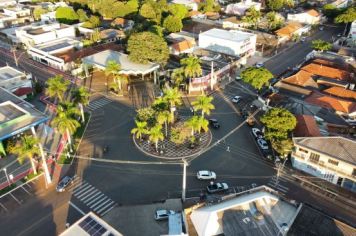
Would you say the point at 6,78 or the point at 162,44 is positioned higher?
the point at 162,44

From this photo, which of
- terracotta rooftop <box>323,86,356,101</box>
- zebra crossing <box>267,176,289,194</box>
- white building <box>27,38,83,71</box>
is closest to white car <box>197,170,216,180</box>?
zebra crossing <box>267,176,289,194</box>

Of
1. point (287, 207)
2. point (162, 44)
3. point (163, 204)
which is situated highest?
point (162, 44)

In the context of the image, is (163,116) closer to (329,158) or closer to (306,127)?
(306,127)

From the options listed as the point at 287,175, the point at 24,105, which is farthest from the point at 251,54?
the point at 24,105

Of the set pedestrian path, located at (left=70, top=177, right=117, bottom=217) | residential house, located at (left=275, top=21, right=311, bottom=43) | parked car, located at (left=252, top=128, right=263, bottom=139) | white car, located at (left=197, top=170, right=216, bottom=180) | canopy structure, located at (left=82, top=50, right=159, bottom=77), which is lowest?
pedestrian path, located at (left=70, top=177, right=117, bottom=217)

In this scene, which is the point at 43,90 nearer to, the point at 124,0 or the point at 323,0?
the point at 124,0

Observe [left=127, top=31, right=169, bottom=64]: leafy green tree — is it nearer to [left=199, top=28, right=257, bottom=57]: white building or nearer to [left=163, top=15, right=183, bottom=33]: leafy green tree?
[left=199, top=28, right=257, bottom=57]: white building
